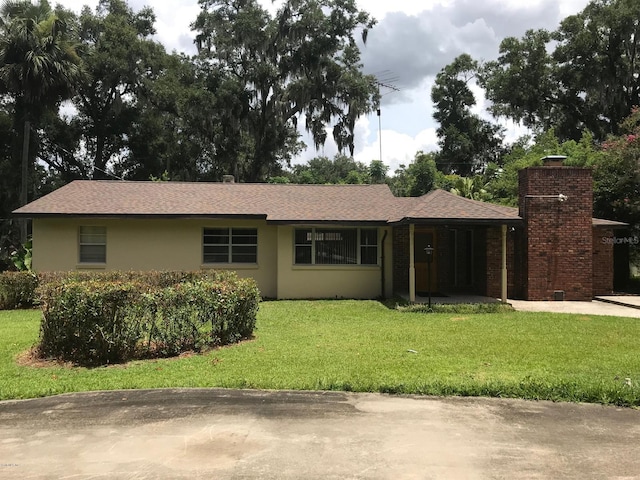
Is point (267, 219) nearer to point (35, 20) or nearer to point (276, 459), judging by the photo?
point (276, 459)

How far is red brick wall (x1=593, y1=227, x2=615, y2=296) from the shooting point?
16.2m

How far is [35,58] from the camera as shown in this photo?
22156 mm

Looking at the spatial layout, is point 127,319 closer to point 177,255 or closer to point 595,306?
point 177,255

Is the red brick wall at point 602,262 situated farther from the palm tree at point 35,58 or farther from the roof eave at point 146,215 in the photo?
the palm tree at point 35,58

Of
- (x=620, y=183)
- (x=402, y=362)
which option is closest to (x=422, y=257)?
(x=620, y=183)

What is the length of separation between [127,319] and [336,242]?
940 cm

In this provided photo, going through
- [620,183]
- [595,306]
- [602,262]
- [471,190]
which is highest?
[471,190]

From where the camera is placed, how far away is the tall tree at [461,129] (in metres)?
43.5

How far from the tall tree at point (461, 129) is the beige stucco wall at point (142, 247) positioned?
31103mm

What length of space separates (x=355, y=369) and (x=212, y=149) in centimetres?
2922

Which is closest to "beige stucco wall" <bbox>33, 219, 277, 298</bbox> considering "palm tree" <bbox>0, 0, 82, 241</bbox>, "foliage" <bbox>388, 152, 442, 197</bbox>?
"palm tree" <bbox>0, 0, 82, 241</bbox>

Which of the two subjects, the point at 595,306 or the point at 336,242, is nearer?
the point at 595,306

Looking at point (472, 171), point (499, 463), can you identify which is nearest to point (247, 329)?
point (499, 463)

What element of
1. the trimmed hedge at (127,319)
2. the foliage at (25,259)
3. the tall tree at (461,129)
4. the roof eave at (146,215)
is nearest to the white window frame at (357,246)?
the roof eave at (146,215)
